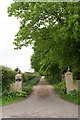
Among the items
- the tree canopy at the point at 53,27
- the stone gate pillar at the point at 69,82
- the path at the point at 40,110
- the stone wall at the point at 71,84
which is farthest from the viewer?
the stone gate pillar at the point at 69,82

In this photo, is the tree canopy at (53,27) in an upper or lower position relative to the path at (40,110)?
upper

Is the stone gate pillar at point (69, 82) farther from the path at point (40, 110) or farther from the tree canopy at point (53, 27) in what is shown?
the path at point (40, 110)

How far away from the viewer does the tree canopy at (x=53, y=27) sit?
13.1 meters

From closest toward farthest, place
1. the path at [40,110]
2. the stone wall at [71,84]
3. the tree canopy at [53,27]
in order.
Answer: the path at [40,110]
the tree canopy at [53,27]
the stone wall at [71,84]

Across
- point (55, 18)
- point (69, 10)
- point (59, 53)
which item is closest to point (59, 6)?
point (69, 10)

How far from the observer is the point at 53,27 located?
52.9 ft

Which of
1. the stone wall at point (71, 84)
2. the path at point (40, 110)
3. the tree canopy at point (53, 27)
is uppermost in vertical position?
the tree canopy at point (53, 27)

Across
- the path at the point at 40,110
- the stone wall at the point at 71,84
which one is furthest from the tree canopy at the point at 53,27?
the path at the point at 40,110

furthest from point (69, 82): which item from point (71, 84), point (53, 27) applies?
point (53, 27)

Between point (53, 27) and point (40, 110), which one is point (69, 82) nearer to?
point (53, 27)

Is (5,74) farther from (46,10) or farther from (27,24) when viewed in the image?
(46,10)

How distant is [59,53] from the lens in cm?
1608

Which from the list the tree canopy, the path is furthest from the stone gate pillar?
the path

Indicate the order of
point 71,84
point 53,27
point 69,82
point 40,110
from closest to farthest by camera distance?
point 40,110 → point 53,27 → point 71,84 → point 69,82
